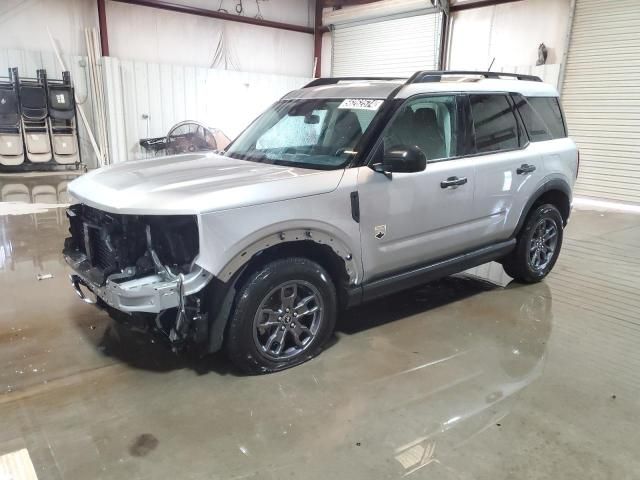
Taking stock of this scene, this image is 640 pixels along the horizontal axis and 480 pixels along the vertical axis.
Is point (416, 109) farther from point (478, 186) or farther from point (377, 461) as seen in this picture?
point (377, 461)

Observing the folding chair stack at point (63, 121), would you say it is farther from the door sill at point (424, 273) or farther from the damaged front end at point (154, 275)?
the door sill at point (424, 273)

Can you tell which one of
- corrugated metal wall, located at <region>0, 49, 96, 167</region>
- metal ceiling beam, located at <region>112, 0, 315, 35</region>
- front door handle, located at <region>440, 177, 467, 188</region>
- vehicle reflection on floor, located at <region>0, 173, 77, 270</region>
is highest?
metal ceiling beam, located at <region>112, 0, 315, 35</region>

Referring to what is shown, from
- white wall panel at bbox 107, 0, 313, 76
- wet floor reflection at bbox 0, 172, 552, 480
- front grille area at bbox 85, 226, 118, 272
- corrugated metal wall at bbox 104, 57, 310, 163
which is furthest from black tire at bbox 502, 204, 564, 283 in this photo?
white wall panel at bbox 107, 0, 313, 76

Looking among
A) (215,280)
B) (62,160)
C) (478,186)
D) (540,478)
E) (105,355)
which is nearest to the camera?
(540,478)

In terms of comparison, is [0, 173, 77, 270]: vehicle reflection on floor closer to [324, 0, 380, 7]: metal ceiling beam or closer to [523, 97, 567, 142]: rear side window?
[523, 97, 567, 142]: rear side window

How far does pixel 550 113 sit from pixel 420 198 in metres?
1.96

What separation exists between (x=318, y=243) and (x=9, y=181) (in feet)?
29.0

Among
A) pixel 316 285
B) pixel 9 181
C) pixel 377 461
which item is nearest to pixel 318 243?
pixel 316 285

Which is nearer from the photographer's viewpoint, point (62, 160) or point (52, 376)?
point (52, 376)

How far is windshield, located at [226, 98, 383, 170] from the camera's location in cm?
313

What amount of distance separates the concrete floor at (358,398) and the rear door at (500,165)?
723mm

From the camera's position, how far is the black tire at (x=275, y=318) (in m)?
2.64

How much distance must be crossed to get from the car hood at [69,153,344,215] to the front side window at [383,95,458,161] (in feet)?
1.89

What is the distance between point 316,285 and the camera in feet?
9.51
